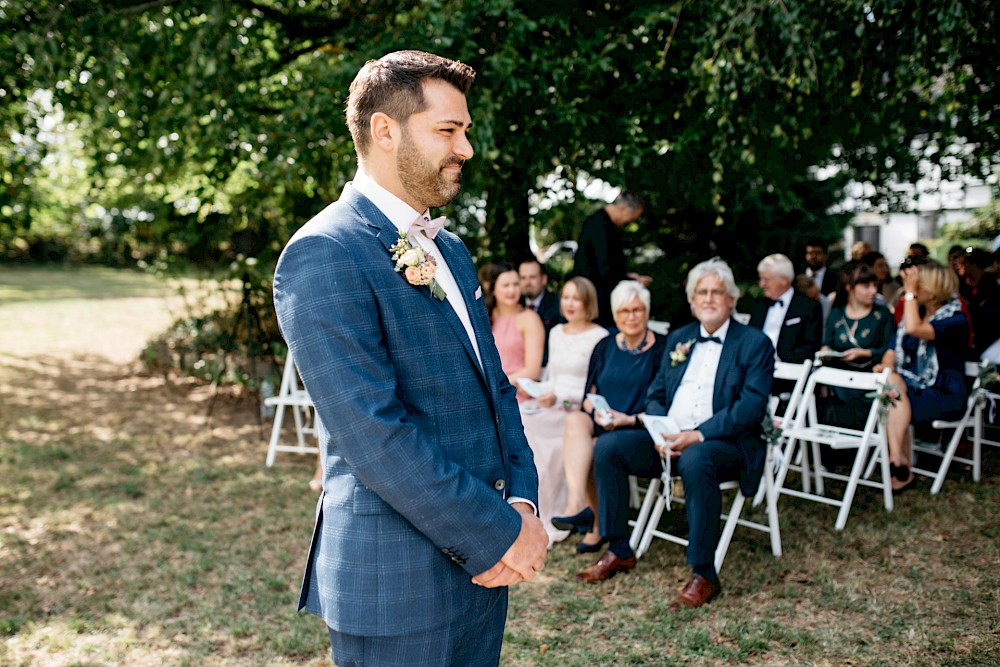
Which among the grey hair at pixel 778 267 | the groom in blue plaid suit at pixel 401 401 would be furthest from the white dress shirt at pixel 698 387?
the groom in blue plaid suit at pixel 401 401

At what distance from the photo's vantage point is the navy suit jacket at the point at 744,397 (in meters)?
4.43

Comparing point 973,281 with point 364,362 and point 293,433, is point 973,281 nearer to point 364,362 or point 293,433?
point 293,433

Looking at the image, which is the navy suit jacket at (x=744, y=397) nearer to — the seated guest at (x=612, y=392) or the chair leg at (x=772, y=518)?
the chair leg at (x=772, y=518)

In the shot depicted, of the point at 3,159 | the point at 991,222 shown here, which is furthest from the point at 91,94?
the point at 991,222

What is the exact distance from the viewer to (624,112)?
6.26 metres

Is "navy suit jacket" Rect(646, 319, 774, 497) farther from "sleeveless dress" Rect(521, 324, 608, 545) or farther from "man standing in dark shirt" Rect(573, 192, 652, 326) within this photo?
"man standing in dark shirt" Rect(573, 192, 652, 326)

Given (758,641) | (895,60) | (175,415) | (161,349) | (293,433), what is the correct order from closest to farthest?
(758,641), (895,60), (293,433), (175,415), (161,349)

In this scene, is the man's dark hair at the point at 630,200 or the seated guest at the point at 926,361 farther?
the man's dark hair at the point at 630,200

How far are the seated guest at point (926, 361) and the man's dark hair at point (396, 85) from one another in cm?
496

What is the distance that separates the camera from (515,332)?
592 centimetres

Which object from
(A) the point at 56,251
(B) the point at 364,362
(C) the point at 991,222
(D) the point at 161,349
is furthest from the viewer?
(A) the point at 56,251

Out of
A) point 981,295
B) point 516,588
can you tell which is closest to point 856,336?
point 981,295

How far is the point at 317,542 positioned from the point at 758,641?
2604 millimetres

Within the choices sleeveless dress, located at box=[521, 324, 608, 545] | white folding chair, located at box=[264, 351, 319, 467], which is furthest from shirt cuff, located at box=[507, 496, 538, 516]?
white folding chair, located at box=[264, 351, 319, 467]
